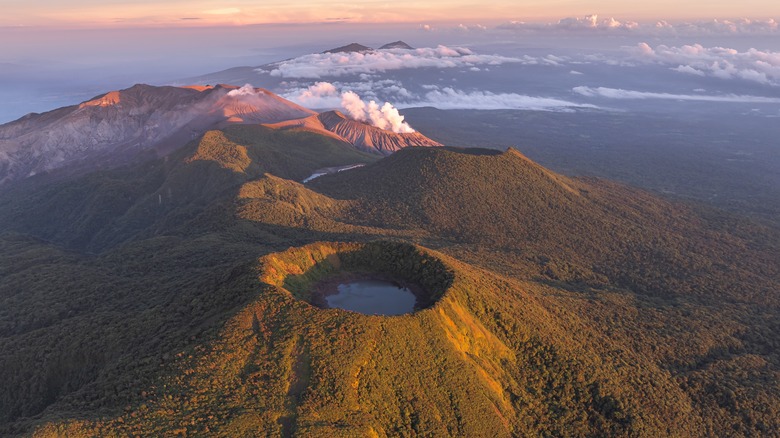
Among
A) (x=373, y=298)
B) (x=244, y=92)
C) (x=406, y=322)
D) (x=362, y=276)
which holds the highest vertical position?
(x=244, y=92)

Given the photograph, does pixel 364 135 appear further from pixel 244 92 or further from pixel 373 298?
pixel 373 298

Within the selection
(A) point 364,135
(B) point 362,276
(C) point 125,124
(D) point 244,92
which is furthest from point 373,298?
(C) point 125,124

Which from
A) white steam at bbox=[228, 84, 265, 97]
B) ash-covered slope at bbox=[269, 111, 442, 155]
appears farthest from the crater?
white steam at bbox=[228, 84, 265, 97]

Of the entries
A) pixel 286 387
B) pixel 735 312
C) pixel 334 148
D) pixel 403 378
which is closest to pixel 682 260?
pixel 735 312

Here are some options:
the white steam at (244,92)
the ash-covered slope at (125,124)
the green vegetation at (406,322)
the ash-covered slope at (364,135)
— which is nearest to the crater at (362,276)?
the green vegetation at (406,322)

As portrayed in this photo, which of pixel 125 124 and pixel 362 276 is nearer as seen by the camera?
pixel 362 276

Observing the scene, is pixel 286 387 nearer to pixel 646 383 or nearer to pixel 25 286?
pixel 646 383
